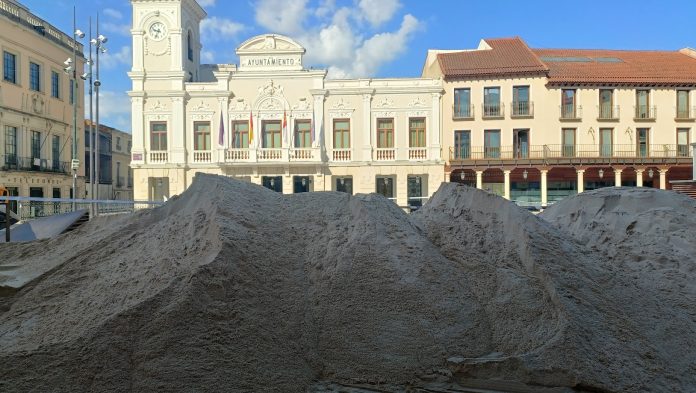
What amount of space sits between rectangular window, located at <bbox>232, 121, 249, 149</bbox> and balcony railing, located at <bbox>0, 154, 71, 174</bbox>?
11.1 metres

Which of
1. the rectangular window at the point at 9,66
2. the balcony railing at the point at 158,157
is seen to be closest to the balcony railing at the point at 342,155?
the balcony railing at the point at 158,157

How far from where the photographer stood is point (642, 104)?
31.0 metres

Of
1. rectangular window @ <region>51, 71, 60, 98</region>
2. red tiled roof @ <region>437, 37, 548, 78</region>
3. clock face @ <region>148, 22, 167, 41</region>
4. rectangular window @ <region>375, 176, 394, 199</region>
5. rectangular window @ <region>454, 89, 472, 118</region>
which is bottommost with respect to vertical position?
rectangular window @ <region>375, 176, 394, 199</region>

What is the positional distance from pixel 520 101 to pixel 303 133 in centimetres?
1356

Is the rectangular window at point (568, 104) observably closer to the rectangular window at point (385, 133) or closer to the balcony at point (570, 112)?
the balcony at point (570, 112)

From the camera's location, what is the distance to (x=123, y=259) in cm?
445

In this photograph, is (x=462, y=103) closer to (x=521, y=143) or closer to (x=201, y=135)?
(x=521, y=143)

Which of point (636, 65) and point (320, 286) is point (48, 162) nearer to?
point (320, 286)

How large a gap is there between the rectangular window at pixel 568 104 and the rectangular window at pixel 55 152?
31572mm

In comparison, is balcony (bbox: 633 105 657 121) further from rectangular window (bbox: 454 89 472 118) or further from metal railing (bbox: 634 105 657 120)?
rectangular window (bbox: 454 89 472 118)

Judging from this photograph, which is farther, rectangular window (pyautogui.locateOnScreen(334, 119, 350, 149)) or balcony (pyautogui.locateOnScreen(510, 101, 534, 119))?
rectangular window (pyautogui.locateOnScreen(334, 119, 350, 149))

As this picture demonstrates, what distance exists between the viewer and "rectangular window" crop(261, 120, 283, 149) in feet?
100

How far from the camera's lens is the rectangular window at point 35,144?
29383 mm

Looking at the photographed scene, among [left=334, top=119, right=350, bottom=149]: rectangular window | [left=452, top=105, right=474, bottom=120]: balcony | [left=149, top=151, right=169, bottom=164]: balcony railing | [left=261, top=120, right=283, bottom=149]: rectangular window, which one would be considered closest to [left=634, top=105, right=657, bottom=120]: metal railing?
[left=452, top=105, right=474, bottom=120]: balcony
